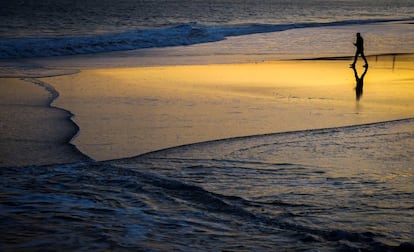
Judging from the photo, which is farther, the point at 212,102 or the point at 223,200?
the point at 212,102

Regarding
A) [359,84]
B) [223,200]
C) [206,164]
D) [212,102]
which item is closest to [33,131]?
[206,164]

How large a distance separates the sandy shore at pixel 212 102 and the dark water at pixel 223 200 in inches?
40.4

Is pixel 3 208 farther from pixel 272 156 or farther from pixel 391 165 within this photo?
pixel 391 165

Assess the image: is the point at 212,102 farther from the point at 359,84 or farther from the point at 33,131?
the point at 359,84

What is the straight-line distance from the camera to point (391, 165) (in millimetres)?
7648

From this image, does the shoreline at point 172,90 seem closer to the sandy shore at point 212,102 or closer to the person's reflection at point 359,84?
the sandy shore at point 212,102

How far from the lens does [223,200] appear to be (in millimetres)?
6371

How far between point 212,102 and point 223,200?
20.8ft

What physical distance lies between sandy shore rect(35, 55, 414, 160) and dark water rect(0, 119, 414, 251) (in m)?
1.03

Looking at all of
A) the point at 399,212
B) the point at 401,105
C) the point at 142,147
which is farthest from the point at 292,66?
the point at 399,212

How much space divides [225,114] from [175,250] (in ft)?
20.8

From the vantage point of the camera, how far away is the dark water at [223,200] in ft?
17.4

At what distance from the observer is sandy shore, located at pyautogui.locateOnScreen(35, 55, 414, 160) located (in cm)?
963

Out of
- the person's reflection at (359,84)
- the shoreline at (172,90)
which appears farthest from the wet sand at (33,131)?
the person's reflection at (359,84)
